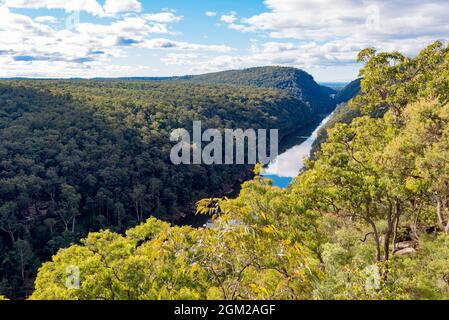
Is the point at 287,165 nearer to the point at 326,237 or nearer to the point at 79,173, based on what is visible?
the point at 79,173

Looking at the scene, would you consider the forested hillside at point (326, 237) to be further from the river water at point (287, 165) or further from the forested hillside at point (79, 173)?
the river water at point (287, 165)

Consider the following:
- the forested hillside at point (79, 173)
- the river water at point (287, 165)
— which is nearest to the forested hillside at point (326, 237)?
the forested hillside at point (79, 173)

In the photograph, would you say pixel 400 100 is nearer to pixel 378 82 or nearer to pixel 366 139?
pixel 378 82

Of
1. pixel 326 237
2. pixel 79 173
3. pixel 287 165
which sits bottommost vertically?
pixel 287 165

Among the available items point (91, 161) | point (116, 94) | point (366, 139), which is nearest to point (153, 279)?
point (366, 139)

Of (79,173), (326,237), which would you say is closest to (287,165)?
(79,173)

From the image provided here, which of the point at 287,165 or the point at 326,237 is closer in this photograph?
the point at 326,237
